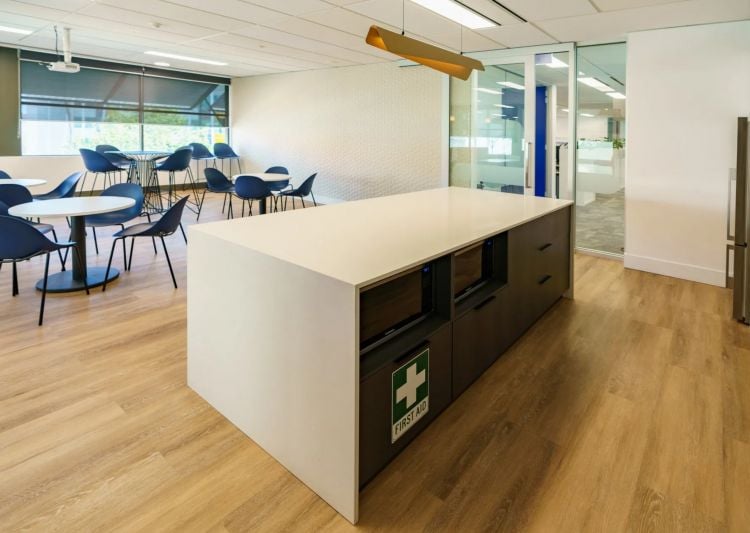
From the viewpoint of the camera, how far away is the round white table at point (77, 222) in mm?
3855

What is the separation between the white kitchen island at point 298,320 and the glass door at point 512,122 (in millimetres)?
3637

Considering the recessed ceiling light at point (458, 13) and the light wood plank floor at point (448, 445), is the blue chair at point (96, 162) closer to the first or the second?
the light wood plank floor at point (448, 445)

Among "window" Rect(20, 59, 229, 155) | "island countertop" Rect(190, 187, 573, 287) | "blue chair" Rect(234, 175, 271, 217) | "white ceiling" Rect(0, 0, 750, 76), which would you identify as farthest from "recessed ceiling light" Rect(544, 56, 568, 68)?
"window" Rect(20, 59, 229, 155)

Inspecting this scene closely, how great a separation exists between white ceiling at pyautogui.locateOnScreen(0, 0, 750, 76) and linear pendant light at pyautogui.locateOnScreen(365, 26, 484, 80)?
0.84m

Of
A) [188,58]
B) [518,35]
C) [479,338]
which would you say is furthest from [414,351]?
[188,58]

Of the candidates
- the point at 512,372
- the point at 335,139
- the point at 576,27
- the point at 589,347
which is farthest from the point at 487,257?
the point at 335,139

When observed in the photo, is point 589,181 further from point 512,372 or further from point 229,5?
point 229,5

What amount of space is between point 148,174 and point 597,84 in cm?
796

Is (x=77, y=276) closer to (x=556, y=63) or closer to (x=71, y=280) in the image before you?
(x=71, y=280)

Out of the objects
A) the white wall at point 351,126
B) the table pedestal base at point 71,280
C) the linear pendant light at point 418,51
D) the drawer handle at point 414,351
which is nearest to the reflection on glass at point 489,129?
the white wall at point 351,126

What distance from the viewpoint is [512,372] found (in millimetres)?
2797

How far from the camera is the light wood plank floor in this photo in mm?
1715

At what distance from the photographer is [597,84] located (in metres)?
7.41

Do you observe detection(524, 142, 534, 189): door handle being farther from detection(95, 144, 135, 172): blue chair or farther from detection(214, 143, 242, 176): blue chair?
detection(214, 143, 242, 176): blue chair
